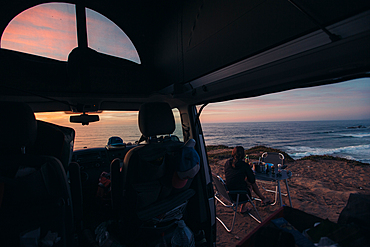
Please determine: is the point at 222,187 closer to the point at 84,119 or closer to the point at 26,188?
the point at 84,119

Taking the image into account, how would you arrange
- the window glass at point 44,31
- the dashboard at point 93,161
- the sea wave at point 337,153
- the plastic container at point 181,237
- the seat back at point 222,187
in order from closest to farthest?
the plastic container at point 181,237 < the window glass at point 44,31 < the dashboard at point 93,161 < the seat back at point 222,187 < the sea wave at point 337,153

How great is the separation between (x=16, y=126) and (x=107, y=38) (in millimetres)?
1746

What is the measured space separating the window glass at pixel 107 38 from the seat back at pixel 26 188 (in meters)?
1.43

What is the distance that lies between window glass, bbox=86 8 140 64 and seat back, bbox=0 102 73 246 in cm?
143

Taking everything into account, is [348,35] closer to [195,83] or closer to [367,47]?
[367,47]

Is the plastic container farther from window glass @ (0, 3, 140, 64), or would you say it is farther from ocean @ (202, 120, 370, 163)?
ocean @ (202, 120, 370, 163)

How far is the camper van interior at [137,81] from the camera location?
3.38ft

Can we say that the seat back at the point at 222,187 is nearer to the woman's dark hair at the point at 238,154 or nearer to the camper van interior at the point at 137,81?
the woman's dark hair at the point at 238,154

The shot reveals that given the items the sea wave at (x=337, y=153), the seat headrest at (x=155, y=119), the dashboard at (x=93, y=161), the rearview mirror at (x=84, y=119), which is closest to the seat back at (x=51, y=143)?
the rearview mirror at (x=84, y=119)

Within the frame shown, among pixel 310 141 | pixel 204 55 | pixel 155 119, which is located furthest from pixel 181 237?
pixel 310 141

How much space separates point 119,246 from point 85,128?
169cm

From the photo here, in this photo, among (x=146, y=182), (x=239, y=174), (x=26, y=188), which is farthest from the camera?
(x=239, y=174)

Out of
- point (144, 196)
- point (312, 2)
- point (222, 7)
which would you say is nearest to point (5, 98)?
point (144, 196)

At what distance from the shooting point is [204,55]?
1.70 metres
